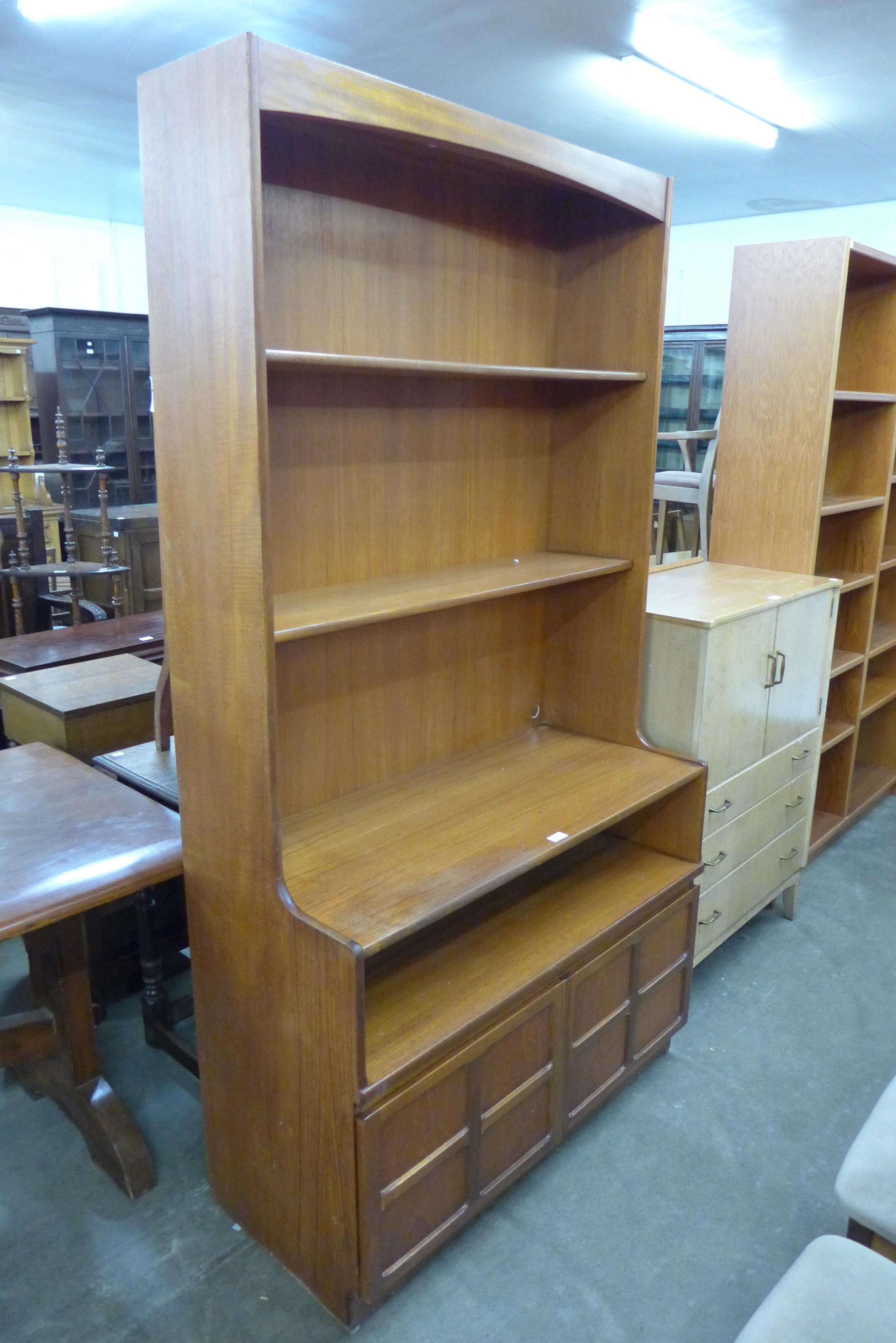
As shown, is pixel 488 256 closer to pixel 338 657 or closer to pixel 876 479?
pixel 338 657

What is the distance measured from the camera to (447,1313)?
67.8 inches

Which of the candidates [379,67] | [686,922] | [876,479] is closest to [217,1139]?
[686,922]

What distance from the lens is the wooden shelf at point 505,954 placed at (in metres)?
1.68

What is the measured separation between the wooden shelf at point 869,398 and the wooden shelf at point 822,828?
1.44 meters

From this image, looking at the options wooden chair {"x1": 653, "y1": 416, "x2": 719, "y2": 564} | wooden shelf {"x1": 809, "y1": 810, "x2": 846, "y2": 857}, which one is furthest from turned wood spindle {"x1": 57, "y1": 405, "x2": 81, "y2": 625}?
wooden shelf {"x1": 809, "y1": 810, "x2": 846, "y2": 857}

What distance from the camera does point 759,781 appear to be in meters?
2.71

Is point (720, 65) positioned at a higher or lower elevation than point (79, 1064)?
higher

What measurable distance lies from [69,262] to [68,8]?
5.46m

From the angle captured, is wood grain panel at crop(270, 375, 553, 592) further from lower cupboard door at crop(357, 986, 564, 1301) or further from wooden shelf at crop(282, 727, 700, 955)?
lower cupboard door at crop(357, 986, 564, 1301)

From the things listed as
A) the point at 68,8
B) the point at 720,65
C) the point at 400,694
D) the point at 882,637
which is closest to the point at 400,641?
the point at 400,694

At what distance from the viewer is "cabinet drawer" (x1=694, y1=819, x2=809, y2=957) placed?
2600 mm

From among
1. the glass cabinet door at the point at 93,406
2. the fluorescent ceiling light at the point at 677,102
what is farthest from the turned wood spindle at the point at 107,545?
the fluorescent ceiling light at the point at 677,102

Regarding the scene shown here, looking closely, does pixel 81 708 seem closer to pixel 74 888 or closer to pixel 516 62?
pixel 74 888

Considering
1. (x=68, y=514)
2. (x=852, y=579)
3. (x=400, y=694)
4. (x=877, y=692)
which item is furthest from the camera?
(x=68, y=514)
